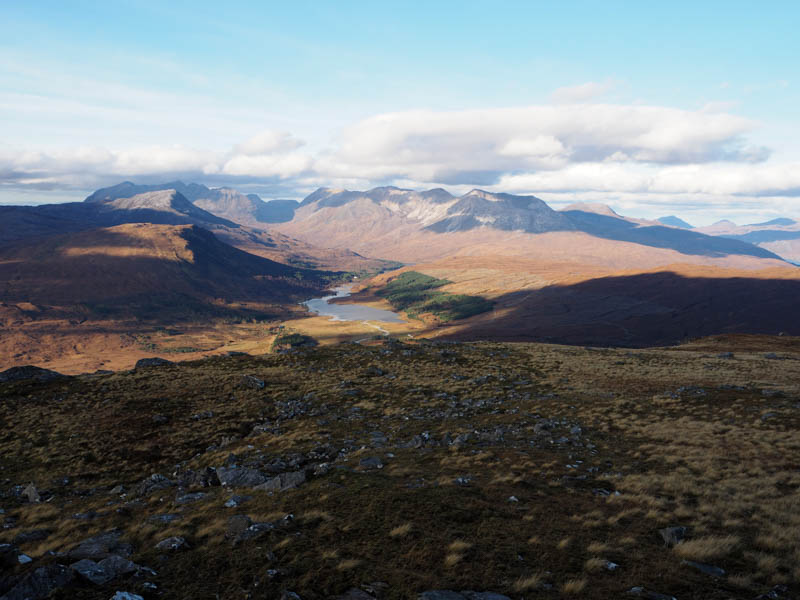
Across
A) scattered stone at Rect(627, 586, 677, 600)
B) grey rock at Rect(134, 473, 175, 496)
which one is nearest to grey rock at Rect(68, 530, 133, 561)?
grey rock at Rect(134, 473, 175, 496)

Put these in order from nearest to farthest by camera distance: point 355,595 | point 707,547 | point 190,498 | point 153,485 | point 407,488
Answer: point 355,595, point 707,547, point 407,488, point 190,498, point 153,485

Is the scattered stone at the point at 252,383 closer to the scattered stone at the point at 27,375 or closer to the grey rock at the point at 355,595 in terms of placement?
the scattered stone at the point at 27,375

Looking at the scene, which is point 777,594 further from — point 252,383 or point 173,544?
point 252,383

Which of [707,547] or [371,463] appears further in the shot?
[371,463]

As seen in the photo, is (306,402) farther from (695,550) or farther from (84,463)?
(695,550)

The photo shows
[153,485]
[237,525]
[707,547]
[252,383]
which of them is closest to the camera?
[707,547]

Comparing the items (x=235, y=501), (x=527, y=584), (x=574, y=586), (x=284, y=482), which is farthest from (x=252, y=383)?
(x=574, y=586)
